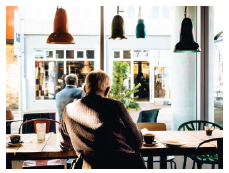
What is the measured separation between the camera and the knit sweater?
6.34ft

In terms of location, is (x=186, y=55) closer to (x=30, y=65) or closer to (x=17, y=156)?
(x=17, y=156)

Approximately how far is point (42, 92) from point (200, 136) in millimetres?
5561

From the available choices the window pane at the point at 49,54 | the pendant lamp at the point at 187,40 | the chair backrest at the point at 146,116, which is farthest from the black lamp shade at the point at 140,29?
the window pane at the point at 49,54

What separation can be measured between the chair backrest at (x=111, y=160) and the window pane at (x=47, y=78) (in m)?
5.88

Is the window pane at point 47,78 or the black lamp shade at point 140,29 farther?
the window pane at point 47,78

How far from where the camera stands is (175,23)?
15.5 ft

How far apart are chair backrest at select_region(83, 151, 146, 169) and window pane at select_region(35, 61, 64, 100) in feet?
19.3

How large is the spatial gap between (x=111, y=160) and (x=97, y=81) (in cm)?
60

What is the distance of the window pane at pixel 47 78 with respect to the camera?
25.6 feet

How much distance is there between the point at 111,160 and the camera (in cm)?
193

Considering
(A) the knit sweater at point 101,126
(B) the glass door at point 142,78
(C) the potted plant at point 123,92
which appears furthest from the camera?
(B) the glass door at point 142,78

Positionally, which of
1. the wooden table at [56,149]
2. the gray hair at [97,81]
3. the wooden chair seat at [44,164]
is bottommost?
the wooden chair seat at [44,164]

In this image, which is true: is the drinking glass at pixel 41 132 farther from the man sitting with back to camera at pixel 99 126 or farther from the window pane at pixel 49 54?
the window pane at pixel 49 54
